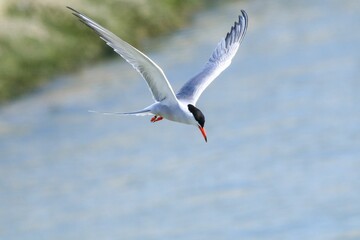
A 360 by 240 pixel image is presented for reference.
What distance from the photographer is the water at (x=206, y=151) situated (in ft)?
63.0

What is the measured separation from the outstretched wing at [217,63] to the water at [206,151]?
6695 millimetres

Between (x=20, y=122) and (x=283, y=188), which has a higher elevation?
(x=20, y=122)

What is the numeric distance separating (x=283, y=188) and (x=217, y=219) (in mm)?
1391

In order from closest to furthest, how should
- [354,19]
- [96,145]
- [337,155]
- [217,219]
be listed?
[217,219] → [337,155] → [96,145] → [354,19]

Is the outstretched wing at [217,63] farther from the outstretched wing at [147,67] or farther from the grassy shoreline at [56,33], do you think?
the grassy shoreline at [56,33]

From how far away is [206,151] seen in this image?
22.5 meters

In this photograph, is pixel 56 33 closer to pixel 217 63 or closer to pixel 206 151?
pixel 206 151

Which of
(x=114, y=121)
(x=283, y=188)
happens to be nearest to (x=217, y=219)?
(x=283, y=188)

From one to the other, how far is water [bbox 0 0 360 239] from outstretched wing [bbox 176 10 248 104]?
670 cm

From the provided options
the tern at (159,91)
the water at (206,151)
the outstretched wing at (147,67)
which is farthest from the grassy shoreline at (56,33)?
the outstretched wing at (147,67)

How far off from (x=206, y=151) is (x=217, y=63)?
449 inches

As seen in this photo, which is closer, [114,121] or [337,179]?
[337,179]

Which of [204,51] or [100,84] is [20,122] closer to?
[100,84]

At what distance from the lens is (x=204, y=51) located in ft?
94.1
